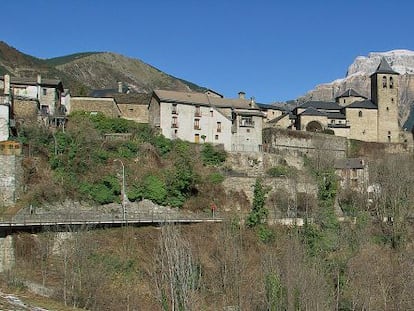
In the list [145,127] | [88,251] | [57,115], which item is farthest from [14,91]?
[88,251]

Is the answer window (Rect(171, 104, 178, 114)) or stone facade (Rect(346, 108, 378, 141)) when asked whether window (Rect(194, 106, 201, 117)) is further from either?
stone facade (Rect(346, 108, 378, 141))

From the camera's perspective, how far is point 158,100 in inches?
2312

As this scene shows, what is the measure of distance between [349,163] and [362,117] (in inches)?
546

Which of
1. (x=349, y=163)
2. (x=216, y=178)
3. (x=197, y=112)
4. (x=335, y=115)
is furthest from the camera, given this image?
(x=335, y=115)

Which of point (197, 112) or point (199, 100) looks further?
point (199, 100)

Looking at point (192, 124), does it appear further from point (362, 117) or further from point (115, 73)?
point (115, 73)

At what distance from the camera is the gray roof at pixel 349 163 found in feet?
203

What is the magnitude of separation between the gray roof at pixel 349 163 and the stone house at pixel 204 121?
9.03 meters

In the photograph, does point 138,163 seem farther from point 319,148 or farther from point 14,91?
point 319,148

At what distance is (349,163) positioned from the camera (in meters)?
62.5

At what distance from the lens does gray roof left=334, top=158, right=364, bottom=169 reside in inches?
2431

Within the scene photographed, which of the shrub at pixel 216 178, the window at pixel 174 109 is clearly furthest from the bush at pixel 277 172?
the window at pixel 174 109

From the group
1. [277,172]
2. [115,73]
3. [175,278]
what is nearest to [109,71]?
[115,73]

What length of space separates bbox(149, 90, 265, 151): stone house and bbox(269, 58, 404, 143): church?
11928 millimetres
